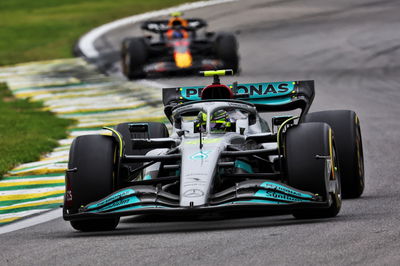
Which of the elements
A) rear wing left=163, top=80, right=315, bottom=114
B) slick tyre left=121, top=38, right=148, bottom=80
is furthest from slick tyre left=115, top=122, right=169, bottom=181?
slick tyre left=121, top=38, right=148, bottom=80

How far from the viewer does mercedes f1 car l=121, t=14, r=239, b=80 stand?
82.1 ft

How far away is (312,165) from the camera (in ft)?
31.5

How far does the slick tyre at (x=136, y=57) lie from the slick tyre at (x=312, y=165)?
15417 mm

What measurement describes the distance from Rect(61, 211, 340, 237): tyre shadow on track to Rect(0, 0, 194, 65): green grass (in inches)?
763

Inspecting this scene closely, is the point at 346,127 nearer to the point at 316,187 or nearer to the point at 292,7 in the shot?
the point at 316,187

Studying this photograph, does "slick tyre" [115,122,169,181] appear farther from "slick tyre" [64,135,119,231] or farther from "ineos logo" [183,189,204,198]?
"ineos logo" [183,189,204,198]

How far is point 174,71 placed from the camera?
82.3 feet

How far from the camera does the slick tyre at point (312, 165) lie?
956 cm

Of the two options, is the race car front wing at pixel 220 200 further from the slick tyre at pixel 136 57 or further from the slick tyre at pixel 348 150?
the slick tyre at pixel 136 57

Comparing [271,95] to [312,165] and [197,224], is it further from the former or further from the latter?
[197,224]

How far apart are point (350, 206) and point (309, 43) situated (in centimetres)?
2005

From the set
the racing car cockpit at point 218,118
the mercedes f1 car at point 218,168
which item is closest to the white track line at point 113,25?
the racing car cockpit at point 218,118

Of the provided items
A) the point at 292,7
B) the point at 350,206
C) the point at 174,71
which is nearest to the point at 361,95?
the point at 174,71

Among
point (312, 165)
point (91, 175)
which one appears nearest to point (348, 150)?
point (312, 165)
